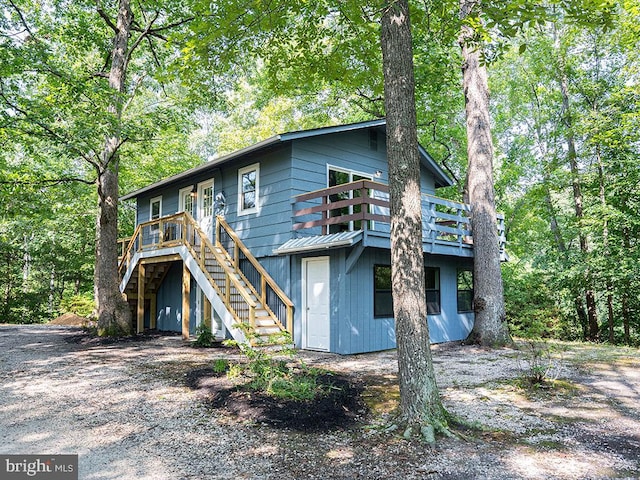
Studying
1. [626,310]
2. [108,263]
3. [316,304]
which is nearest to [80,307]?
[108,263]

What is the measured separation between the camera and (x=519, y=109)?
21828 mm

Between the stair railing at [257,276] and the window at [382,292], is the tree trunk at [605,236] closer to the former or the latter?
the window at [382,292]

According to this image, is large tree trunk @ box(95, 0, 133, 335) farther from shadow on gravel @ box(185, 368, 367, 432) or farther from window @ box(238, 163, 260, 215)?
shadow on gravel @ box(185, 368, 367, 432)

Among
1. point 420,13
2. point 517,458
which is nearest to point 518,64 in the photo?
point 420,13

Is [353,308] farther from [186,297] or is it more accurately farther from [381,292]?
[186,297]

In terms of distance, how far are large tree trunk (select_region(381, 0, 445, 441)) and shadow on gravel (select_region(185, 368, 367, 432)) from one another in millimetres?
818

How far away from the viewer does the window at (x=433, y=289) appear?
1203 cm

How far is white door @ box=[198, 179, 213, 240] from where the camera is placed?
44.3ft

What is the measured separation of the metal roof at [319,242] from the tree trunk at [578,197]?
30.3 feet

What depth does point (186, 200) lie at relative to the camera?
583 inches

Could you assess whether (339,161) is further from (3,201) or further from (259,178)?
(3,201)

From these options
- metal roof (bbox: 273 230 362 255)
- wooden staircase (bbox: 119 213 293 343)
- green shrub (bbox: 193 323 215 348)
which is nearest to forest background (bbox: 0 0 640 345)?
wooden staircase (bbox: 119 213 293 343)

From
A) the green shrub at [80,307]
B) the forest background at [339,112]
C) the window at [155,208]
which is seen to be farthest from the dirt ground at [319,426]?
the green shrub at [80,307]

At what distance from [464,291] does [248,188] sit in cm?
740
